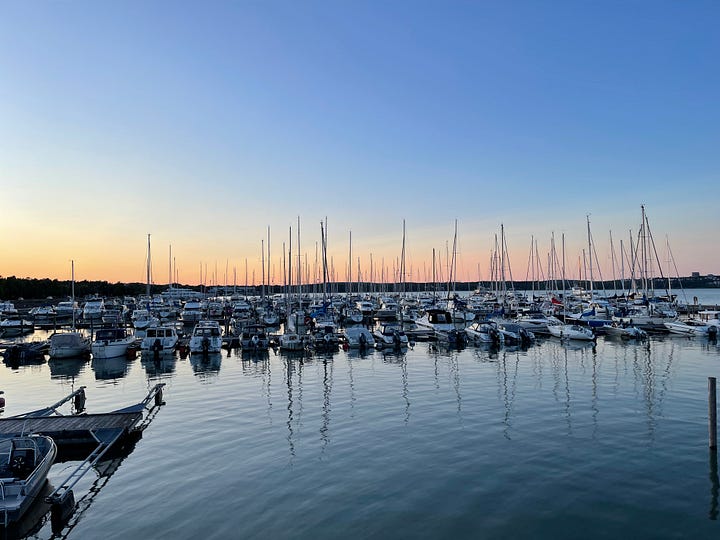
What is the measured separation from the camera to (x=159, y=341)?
48.3 metres

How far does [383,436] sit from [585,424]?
928 centimetres

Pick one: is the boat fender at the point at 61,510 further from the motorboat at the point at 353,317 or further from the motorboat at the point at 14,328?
the motorboat at the point at 353,317

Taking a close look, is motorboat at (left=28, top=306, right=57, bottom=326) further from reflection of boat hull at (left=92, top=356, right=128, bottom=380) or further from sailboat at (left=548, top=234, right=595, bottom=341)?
sailboat at (left=548, top=234, right=595, bottom=341)

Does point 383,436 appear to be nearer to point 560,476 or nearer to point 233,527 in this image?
point 560,476

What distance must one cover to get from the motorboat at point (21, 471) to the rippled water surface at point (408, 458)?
41.1 inches

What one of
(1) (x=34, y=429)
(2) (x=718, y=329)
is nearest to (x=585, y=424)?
(1) (x=34, y=429)

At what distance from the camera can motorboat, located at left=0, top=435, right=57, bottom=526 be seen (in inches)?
551

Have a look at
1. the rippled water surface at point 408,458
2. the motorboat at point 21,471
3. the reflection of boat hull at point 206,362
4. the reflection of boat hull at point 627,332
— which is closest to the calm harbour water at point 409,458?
the rippled water surface at point 408,458

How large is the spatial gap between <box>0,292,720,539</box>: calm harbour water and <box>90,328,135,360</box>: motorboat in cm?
919

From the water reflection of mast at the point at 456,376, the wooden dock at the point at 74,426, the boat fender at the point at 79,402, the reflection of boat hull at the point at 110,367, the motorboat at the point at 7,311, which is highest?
the motorboat at the point at 7,311

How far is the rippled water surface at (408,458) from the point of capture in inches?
554

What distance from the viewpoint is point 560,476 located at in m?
17.0

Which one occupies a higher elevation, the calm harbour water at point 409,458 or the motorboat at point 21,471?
the motorboat at point 21,471

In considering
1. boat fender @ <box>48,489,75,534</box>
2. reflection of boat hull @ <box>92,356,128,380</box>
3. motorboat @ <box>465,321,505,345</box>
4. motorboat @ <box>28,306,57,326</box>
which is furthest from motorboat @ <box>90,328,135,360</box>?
motorboat @ <box>28,306,57,326</box>
